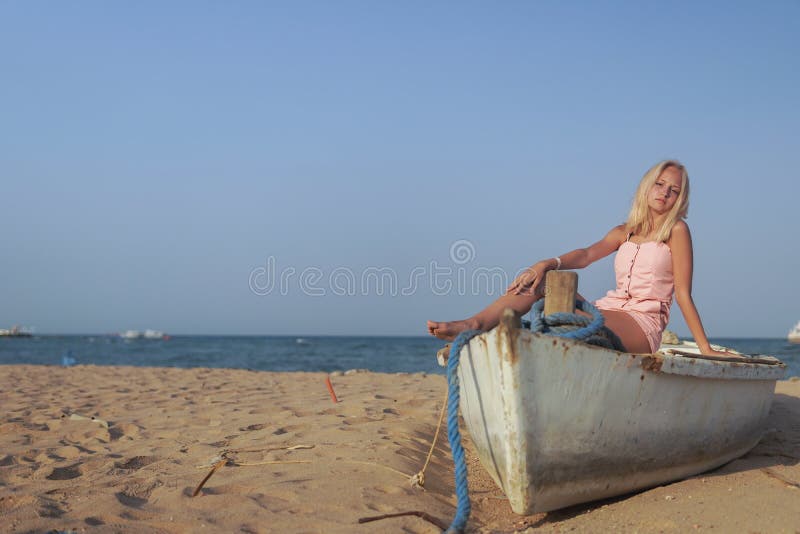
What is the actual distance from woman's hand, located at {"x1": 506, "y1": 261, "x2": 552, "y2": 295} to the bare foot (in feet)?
1.12

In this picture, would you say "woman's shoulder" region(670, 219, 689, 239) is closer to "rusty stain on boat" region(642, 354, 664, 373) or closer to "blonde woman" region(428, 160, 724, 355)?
"blonde woman" region(428, 160, 724, 355)

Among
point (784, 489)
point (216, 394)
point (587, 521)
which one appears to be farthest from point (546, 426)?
point (216, 394)

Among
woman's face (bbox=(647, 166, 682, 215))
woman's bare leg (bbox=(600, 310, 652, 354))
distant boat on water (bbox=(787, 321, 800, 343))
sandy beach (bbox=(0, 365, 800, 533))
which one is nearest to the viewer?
sandy beach (bbox=(0, 365, 800, 533))

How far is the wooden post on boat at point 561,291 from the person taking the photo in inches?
122

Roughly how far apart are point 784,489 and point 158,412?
16.1ft

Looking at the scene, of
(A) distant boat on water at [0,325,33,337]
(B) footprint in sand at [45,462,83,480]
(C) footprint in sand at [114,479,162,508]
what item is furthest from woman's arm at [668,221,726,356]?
(A) distant boat on water at [0,325,33,337]

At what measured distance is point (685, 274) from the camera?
3424mm

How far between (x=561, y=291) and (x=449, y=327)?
0.61m

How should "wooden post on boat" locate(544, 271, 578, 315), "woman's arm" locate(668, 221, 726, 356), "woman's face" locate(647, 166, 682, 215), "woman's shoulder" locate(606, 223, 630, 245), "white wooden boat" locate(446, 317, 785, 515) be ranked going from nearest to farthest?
"white wooden boat" locate(446, 317, 785, 515) → "wooden post on boat" locate(544, 271, 578, 315) → "woman's arm" locate(668, 221, 726, 356) → "woman's face" locate(647, 166, 682, 215) → "woman's shoulder" locate(606, 223, 630, 245)

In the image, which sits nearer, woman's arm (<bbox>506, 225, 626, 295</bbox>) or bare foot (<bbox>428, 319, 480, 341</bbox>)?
bare foot (<bbox>428, 319, 480, 341</bbox>)

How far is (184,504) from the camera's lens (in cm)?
279

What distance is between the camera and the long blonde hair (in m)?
3.52

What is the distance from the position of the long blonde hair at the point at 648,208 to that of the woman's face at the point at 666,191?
0.02m

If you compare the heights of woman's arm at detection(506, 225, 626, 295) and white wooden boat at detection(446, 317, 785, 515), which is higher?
woman's arm at detection(506, 225, 626, 295)
